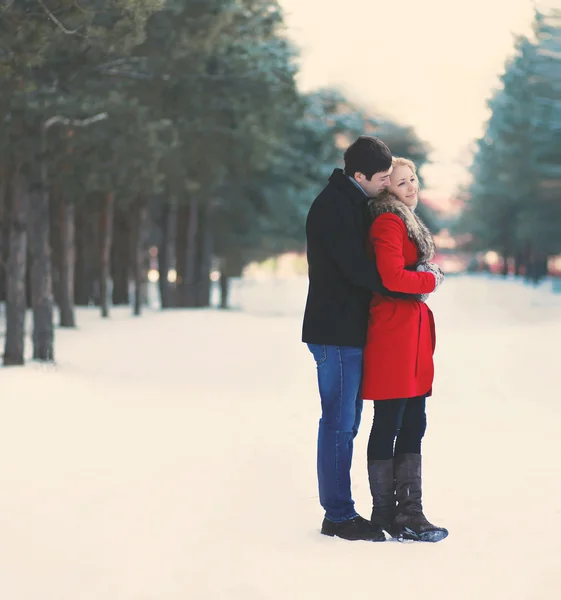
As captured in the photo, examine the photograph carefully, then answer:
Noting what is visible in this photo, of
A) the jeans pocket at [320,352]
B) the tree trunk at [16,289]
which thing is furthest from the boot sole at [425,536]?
the tree trunk at [16,289]

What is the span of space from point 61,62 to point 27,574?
949 cm

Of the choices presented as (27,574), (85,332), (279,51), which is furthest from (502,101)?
(27,574)

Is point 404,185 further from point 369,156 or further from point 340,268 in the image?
point 340,268

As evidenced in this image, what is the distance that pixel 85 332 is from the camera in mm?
20219

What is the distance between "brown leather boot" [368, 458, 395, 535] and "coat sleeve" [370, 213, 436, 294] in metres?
0.92

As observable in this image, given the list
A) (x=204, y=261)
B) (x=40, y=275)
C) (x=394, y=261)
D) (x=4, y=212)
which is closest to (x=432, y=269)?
(x=394, y=261)

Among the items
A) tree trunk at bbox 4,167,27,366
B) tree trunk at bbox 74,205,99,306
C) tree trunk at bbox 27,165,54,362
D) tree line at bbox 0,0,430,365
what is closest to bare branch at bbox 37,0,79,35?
tree line at bbox 0,0,430,365

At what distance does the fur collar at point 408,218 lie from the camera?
18.1ft

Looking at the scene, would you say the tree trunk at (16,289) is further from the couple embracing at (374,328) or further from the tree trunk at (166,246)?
the tree trunk at (166,246)

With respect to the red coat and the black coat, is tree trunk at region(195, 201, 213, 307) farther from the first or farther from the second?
the red coat

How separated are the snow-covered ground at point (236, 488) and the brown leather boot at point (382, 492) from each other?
18 cm

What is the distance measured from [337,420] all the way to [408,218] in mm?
1086

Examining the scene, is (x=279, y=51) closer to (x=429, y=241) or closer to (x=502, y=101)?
(x=429, y=241)

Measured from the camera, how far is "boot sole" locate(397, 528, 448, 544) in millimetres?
5586
